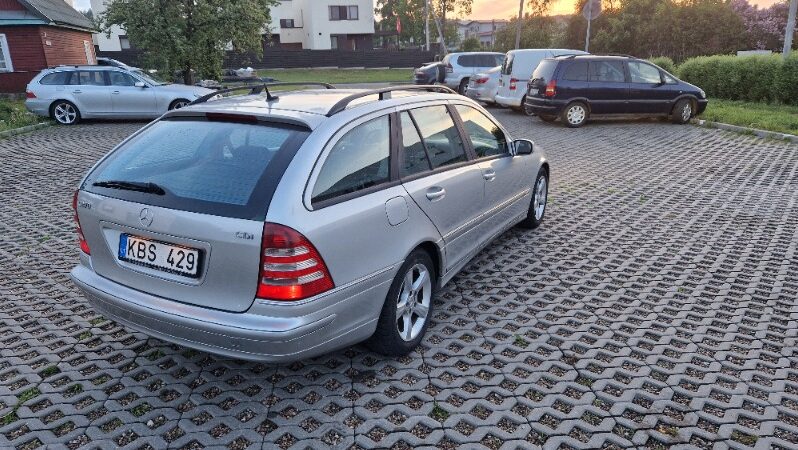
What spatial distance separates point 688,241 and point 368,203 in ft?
13.6

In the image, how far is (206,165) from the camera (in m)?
3.12

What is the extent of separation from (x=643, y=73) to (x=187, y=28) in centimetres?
1513

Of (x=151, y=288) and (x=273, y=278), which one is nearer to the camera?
(x=273, y=278)

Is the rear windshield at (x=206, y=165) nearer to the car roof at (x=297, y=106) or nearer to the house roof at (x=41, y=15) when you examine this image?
the car roof at (x=297, y=106)

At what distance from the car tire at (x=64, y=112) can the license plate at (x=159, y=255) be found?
14313 millimetres

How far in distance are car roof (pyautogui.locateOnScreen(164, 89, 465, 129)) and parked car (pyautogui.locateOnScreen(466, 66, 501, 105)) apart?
13.9m

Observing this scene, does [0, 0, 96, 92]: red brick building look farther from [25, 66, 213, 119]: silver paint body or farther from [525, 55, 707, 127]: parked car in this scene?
[525, 55, 707, 127]: parked car

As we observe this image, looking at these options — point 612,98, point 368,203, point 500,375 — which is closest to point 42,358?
point 368,203

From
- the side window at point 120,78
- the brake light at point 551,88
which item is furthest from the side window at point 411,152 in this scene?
the side window at point 120,78

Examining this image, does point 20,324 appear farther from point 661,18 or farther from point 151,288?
point 661,18

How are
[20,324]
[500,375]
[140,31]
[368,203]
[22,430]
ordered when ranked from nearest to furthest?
1. [22,430]
2. [368,203]
3. [500,375]
4. [20,324]
5. [140,31]

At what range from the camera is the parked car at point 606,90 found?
13727 millimetres

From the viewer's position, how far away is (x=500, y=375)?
3410 millimetres

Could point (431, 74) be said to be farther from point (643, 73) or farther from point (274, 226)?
point (274, 226)
